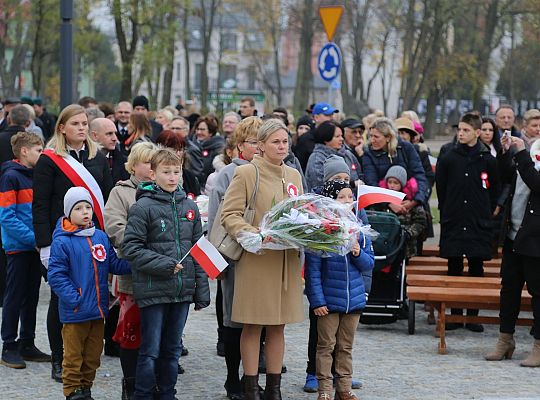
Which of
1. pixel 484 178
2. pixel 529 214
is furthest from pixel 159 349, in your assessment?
pixel 484 178

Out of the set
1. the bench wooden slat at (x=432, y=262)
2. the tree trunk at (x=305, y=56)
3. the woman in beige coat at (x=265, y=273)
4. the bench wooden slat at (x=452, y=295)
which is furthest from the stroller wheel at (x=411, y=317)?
the tree trunk at (x=305, y=56)

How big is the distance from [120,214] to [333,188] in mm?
1583

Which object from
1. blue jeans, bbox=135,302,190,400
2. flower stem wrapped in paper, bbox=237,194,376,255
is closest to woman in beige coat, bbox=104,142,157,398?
blue jeans, bbox=135,302,190,400

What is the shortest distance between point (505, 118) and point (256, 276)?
20.8ft

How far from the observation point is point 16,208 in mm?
9344

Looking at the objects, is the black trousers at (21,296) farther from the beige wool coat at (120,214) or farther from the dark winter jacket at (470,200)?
the dark winter jacket at (470,200)

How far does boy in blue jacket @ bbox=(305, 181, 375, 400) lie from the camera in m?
8.00

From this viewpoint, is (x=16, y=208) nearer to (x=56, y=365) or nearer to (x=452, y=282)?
(x=56, y=365)

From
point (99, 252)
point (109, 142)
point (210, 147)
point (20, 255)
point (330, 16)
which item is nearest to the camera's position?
point (99, 252)

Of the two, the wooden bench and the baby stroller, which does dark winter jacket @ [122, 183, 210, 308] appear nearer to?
the wooden bench

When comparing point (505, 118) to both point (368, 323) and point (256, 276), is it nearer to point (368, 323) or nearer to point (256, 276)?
point (368, 323)

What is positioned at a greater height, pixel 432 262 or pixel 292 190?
pixel 292 190

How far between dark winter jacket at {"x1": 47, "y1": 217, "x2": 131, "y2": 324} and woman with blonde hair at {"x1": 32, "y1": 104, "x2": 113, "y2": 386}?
59cm

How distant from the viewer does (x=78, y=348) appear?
7844mm
